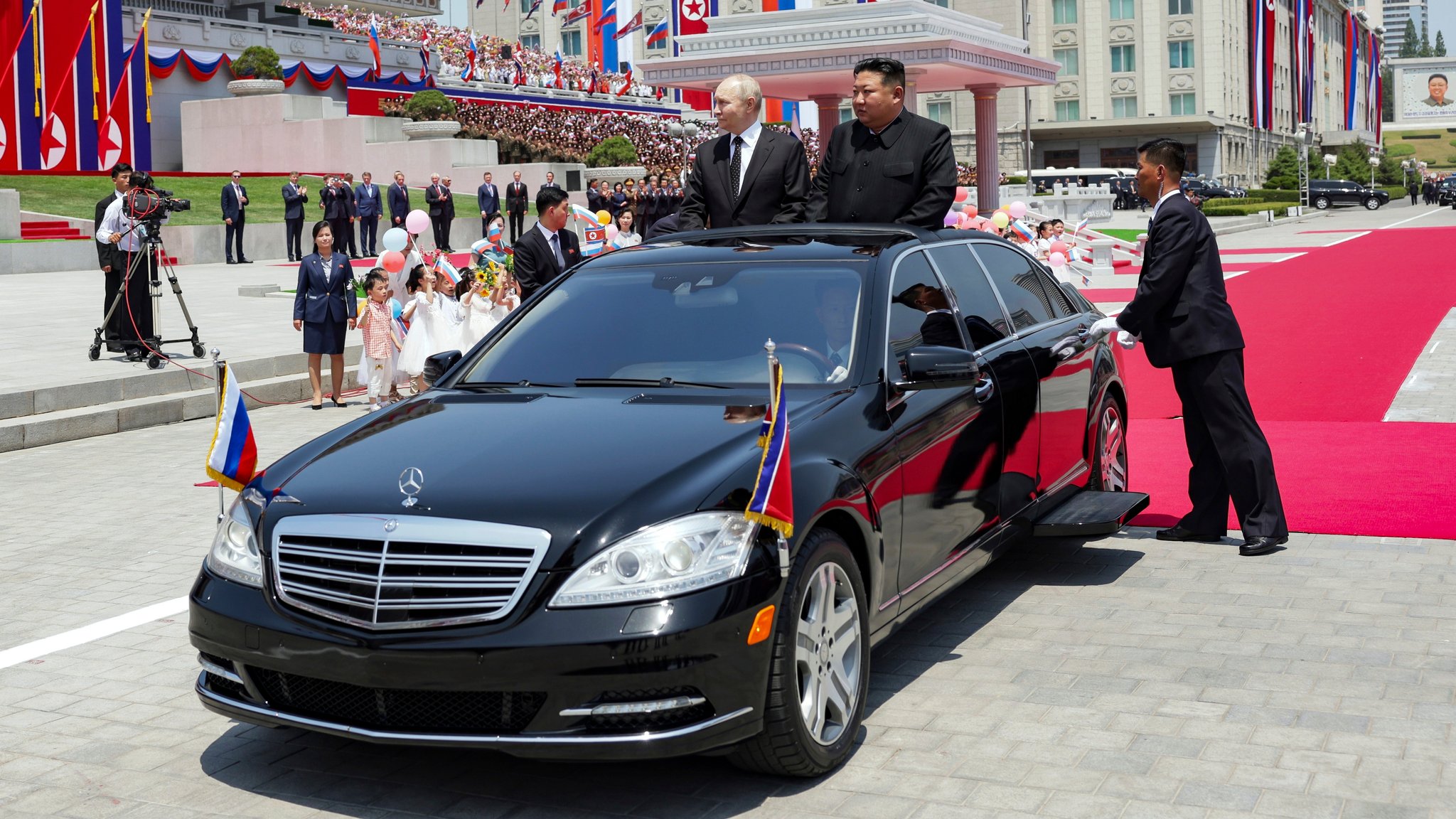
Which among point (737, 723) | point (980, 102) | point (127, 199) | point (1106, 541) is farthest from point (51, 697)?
point (980, 102)

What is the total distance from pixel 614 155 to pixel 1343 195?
4605 cm

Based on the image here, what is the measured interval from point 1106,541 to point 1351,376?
6771mm

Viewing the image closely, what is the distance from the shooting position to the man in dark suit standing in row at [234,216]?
97.6ft

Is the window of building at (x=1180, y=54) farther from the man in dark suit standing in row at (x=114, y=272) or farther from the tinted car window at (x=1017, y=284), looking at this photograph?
the tinted car window at (x=1017, y=284)

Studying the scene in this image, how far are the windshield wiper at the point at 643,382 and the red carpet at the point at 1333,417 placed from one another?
3.93 m

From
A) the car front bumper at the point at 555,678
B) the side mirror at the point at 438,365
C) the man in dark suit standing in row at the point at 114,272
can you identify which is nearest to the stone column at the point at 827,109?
the man in dark suit standing in row at the point at 114,272

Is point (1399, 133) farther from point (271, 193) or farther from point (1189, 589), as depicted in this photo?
point (1189, 589)

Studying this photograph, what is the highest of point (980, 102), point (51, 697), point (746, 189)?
point (980, 102)

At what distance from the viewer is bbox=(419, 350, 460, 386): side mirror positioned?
5641 mm

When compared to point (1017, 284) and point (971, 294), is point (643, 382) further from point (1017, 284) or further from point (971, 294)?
point (1017, 284)

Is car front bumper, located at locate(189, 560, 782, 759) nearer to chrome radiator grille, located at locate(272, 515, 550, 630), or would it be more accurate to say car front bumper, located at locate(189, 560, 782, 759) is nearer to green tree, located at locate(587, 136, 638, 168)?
chrome radiator grille, located at locate(272, 515, 550, 630)

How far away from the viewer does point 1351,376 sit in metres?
13.2

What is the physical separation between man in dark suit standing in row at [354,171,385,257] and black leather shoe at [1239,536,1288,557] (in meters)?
27.5

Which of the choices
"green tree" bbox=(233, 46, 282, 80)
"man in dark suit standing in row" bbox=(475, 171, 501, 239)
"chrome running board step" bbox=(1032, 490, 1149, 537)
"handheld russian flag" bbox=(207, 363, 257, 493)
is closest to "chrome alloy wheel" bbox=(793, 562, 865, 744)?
"chrome running board step" bbox=(1032, 490, 1149, 537)
